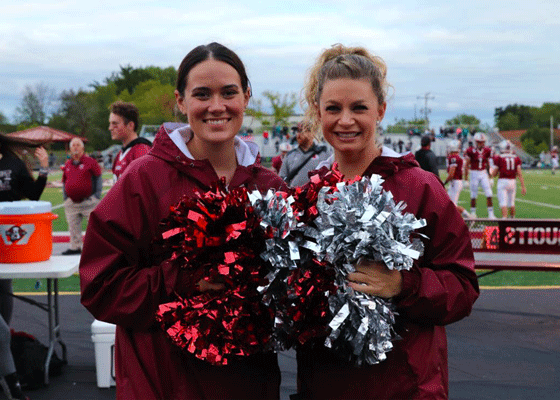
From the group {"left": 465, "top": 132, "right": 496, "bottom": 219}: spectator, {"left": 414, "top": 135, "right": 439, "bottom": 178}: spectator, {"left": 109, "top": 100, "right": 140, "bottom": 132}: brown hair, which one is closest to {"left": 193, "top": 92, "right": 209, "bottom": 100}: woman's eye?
{"left": 109, "top": 100, "right": 140, "bottom": 132}: brown hair

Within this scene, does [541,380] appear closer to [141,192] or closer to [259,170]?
[259,170]

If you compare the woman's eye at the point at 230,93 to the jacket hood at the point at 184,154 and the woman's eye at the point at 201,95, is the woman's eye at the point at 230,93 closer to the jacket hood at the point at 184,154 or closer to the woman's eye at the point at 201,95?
the woman's eye at the point at 201,95

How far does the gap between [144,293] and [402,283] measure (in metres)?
0.66

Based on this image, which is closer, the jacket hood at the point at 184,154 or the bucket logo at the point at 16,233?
the jacket hood at the point at 184,154

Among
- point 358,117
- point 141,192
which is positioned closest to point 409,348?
point 358,117

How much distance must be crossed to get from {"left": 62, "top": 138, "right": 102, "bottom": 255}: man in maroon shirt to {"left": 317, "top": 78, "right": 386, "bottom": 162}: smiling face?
7.17 metres

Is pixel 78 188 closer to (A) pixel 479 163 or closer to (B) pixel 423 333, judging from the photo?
(B) pixel 423 333

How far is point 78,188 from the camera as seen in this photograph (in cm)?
857

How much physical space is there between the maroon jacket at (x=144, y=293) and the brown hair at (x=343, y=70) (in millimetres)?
507

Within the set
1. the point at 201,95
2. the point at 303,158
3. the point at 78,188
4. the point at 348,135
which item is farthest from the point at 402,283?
the point at 78,188

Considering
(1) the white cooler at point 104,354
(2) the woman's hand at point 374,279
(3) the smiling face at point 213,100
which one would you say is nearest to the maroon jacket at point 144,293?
(3) the smiling face at point 213,100

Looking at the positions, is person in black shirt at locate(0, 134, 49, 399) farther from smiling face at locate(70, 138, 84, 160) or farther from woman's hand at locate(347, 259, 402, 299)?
smiling face at locate(70, 138, 84, 160)

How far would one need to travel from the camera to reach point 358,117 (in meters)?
1.89

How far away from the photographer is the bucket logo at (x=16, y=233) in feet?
12.9
